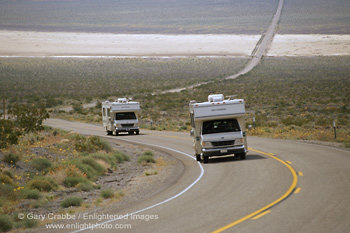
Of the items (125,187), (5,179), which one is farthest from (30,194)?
(125,187)

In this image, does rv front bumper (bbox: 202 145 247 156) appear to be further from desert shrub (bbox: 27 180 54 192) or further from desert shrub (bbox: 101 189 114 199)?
desert shrub (bbox: 27 180 54 192)

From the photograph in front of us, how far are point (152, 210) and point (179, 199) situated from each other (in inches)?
59.0

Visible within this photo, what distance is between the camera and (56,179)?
19.4 metres

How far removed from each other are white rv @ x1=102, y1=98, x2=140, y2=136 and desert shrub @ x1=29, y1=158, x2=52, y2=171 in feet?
63.7

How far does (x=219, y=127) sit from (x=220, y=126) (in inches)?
3.1

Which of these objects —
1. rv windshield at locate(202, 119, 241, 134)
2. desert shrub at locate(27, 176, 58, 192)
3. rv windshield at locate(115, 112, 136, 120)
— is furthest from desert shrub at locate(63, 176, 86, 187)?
rv windshield at locate(115, 112, 136, 120)

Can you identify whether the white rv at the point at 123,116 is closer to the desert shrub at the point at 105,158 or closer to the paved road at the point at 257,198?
the desert shrub at the point at 105,158

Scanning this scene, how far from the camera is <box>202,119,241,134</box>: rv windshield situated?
23312mm

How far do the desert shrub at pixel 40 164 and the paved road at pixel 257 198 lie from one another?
5382 millimetres

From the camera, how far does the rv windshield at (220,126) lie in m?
23.3

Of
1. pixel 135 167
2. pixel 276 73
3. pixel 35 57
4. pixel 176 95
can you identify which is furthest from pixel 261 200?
pixel 35 57

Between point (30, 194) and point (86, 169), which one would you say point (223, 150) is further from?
point (30, 194)

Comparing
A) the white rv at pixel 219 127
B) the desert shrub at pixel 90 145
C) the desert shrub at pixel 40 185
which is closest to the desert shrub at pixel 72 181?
the desert shrub at pixel 40 185

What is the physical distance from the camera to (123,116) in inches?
1625
